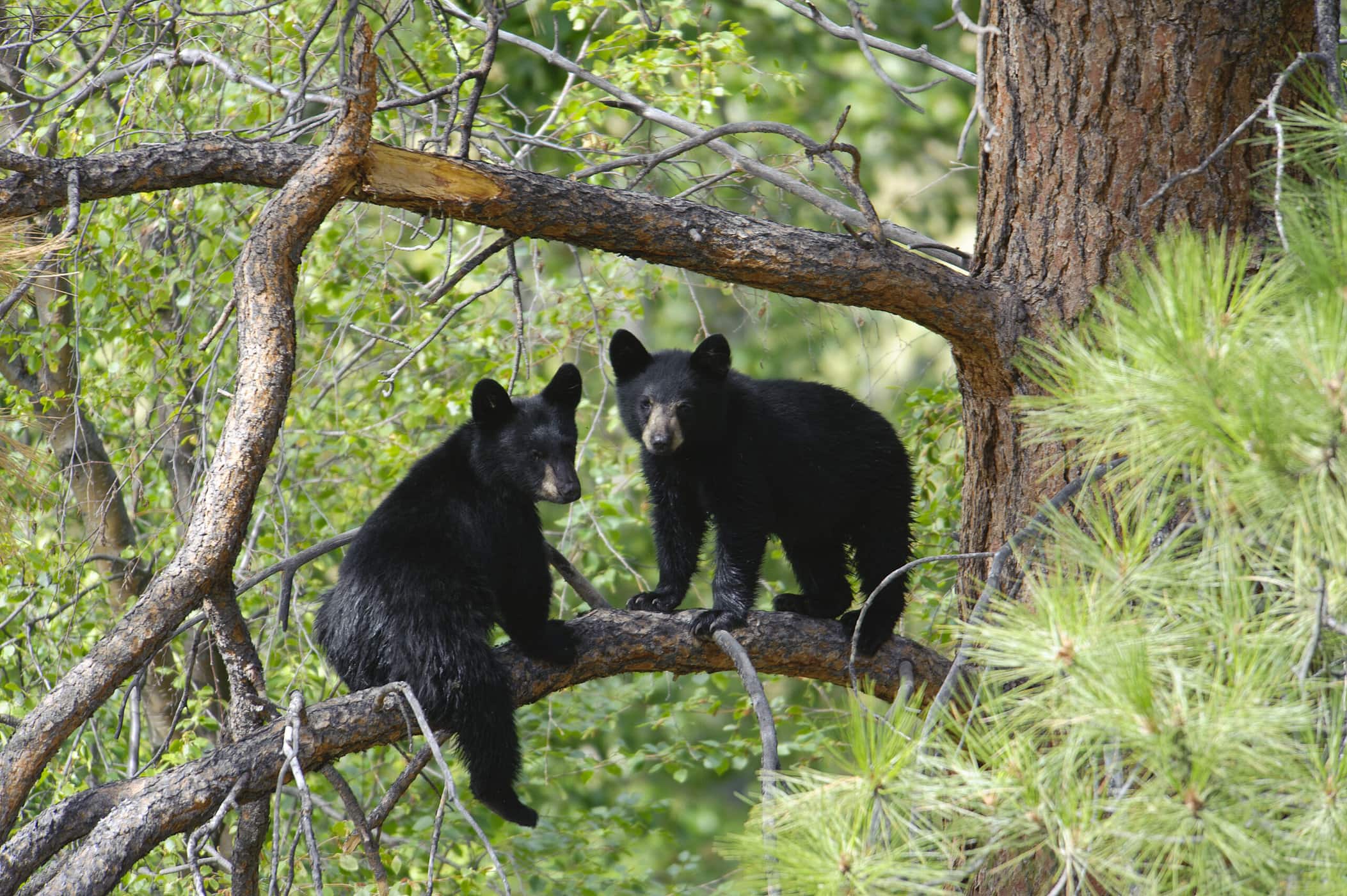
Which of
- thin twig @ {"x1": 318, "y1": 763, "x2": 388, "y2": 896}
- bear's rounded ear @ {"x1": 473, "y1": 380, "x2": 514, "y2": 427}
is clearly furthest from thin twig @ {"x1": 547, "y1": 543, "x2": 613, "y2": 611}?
thin twig @ {"x1": 318, "y1": 763, "x2": 388, "y2": 896}

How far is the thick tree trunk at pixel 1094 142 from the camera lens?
3.15m

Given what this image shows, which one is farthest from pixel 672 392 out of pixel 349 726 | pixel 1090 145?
pixel 349 726

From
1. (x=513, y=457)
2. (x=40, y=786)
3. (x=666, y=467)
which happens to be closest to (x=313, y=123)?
(x=513, y=457)

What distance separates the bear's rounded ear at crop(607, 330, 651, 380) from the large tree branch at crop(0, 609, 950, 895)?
1052mm

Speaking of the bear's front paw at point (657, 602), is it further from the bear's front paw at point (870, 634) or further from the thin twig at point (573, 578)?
the bear's front paw at point (870, 634)

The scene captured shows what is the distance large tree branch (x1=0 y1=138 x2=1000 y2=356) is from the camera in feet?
9.46

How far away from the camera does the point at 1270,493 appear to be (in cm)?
171

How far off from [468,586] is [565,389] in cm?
91

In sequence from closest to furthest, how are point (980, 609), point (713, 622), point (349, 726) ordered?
point (980, 609), point (349, 726), point (713, 622)

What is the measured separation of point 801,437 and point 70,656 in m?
2.77

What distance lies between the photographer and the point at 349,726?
9.52ft

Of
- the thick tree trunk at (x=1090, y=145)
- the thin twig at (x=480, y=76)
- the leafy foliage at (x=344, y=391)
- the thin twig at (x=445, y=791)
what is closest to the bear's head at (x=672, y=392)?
the leafy foliage at (x=344, y=391)

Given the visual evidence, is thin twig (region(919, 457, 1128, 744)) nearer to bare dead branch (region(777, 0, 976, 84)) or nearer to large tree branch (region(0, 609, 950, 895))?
large tree branch (region(0, 609, 950, 895))

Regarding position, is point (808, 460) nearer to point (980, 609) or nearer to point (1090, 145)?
point (1090, 145)
